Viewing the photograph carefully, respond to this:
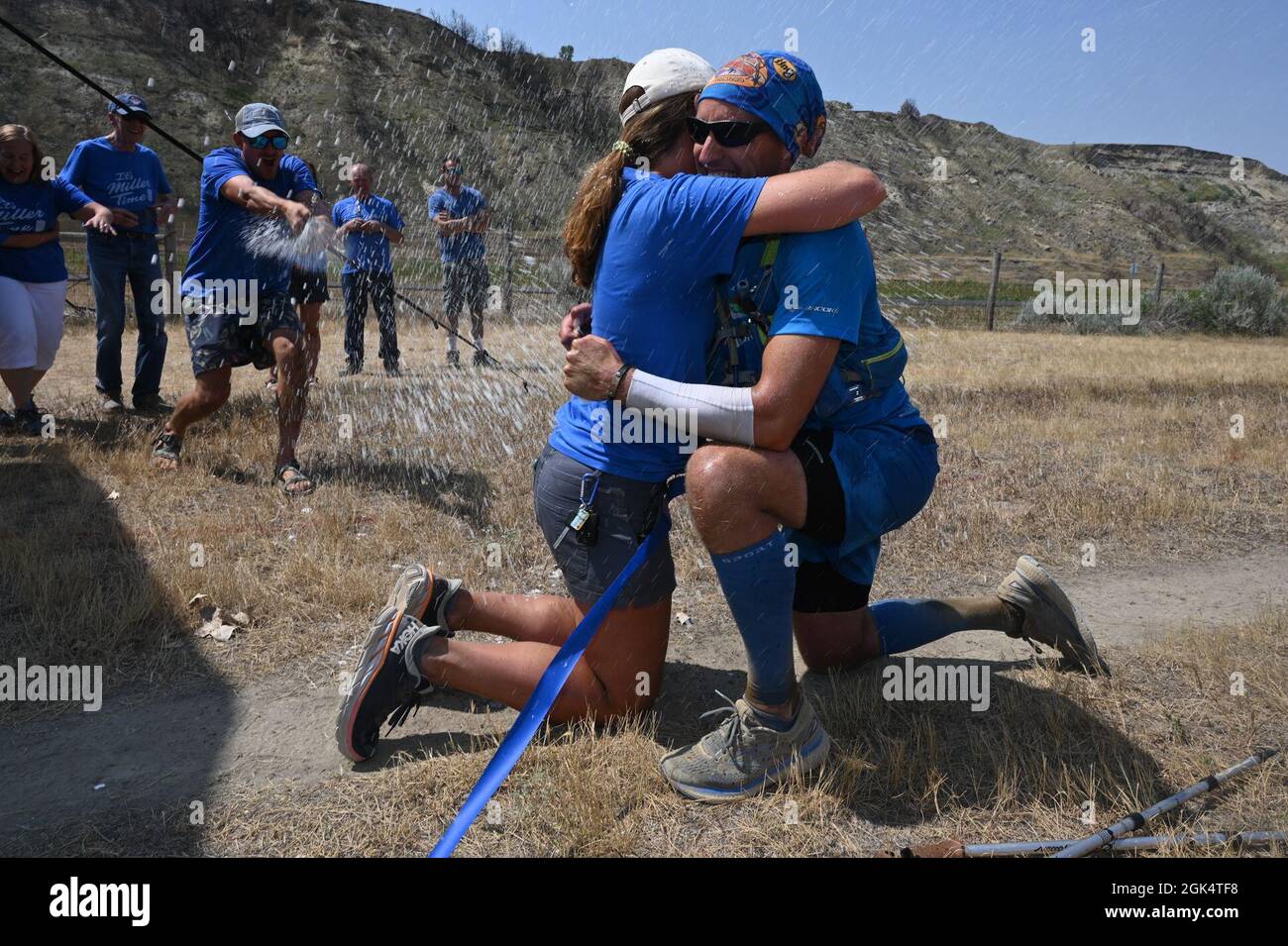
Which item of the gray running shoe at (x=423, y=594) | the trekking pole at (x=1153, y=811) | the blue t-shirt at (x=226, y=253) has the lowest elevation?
the trekking pole at (x=1153, y=811)

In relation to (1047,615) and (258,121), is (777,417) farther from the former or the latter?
(258,121)

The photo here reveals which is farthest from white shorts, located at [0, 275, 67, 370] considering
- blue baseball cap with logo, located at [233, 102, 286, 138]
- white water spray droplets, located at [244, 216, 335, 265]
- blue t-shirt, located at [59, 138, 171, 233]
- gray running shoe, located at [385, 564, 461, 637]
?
gray running shoe, located at [385, 564, 461, 637]

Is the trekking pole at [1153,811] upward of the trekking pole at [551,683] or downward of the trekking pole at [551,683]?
downward

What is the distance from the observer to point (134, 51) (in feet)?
120

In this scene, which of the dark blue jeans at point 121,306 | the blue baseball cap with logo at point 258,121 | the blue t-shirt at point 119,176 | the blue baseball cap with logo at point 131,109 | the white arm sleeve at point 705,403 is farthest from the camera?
the dark blue jeans at point 121,306

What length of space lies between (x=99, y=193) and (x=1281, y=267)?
51.9m

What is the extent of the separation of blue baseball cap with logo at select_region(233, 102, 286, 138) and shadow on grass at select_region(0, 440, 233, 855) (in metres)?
2.28

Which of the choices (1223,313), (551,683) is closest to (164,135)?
(551,683)

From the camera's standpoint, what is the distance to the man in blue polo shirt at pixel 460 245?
11.3m

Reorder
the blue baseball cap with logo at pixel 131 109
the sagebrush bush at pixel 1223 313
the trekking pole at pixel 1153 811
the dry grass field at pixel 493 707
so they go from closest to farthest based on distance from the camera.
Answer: the trekking pole at pixel 1153 811, the dry grass field at pixel 493 707, the blue baseball cap with logo at pixel 131 109, the sagebrush bush at pixel 1223 313

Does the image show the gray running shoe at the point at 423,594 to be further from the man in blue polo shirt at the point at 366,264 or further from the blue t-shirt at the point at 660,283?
the man in blue polo shirt at the point at 366,264

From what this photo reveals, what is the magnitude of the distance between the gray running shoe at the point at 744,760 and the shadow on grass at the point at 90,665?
1.31m

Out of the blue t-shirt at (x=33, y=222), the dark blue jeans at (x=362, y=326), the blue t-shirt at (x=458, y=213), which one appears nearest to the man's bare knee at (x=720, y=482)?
the blue t-shirt at (x=33, y=222)
